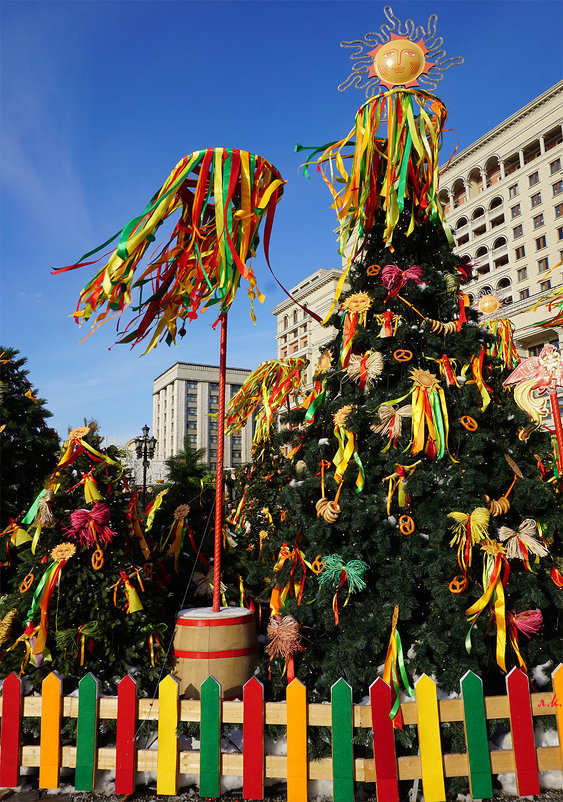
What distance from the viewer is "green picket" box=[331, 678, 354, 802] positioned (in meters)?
3.76

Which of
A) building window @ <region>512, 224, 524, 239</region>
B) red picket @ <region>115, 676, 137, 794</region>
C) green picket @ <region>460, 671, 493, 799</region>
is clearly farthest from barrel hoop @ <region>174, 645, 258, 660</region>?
building window @ <region>512, 224, 524, 239</region>

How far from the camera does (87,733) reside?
4055mm

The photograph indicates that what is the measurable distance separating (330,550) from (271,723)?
1407 mm

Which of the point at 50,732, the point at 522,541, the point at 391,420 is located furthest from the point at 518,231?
the point at 50,732

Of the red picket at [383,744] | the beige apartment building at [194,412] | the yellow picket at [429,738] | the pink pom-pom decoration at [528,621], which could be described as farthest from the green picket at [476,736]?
the beige apartment building at [194,412]

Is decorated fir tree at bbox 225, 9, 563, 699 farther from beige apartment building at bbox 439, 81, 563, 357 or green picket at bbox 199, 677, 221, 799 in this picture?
beige apartment building at bbox 439, 81, 563, 357

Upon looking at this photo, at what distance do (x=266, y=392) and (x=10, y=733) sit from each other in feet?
27.5

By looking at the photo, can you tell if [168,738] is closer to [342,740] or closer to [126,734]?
[126,734]

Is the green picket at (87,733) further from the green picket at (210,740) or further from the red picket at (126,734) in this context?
the green picket at (210,740)

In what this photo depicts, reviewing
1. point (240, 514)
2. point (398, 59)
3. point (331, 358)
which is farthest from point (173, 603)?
point (398, 59)

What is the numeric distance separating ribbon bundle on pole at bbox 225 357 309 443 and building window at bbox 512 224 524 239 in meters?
36.9

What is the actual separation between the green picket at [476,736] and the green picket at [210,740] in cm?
180

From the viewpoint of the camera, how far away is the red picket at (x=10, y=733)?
4.15m

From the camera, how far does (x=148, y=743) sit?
14.6 ft
